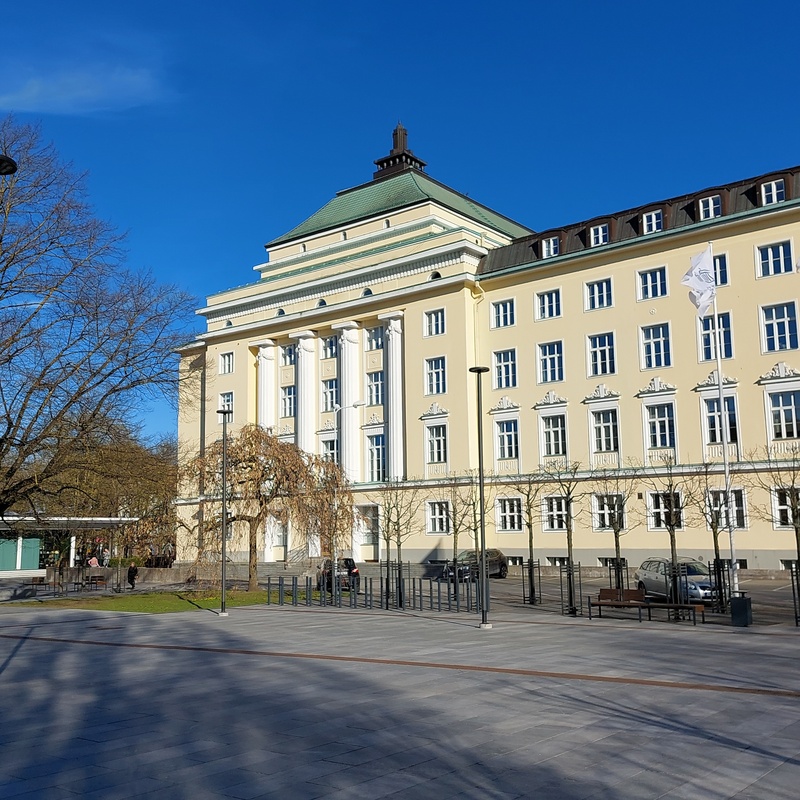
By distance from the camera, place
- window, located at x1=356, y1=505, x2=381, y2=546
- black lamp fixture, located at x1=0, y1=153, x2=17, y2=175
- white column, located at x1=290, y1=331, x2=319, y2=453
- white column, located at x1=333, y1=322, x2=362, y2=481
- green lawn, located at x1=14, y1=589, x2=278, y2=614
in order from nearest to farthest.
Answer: black lamp fixture, located at x1=0, y1=153, x2=17, y2=175 → green lawn, located at x1=14, y1=589, x2=278, y2=614 → window, located at x1=356, y1=505, x2=381, y2=546 → white column, located at x1=333, y1=322, x2=362, y2=481 → white column, located at x1=290, y1=331, x2=319, y2=453

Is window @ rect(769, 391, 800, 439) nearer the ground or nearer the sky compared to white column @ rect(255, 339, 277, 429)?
nearer the ground

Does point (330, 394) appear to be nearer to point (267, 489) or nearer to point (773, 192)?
point (267, 489)

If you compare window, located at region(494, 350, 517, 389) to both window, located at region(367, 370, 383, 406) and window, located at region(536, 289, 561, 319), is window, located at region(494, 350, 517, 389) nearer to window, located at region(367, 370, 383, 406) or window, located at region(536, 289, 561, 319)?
window, located at region(536, 289, 561, 319)

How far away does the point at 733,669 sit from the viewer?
14.0 meters

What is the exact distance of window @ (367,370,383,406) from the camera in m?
57.4

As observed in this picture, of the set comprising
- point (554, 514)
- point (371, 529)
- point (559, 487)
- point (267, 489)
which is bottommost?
point (371, 529)

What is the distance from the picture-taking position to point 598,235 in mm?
49625

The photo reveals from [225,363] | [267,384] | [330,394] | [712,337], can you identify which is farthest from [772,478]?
[225,363]

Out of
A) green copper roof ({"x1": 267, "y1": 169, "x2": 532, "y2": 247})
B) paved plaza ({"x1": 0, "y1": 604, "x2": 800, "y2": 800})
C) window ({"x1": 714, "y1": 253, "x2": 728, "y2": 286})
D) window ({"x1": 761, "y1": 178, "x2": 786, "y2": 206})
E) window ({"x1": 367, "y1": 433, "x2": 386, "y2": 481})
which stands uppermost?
green copper roof ({"x1": 267, "y1": 169, "x2": 532, "y2": 247})

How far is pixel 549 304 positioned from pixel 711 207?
10.2m

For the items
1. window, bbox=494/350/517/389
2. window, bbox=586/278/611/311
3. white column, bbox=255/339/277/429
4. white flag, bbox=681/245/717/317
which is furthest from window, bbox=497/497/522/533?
white column, bbox=255/339/277/429

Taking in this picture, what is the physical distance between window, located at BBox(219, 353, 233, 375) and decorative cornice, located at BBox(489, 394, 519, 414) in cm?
2260

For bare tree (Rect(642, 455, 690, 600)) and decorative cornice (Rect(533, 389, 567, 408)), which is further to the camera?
decorative cornice (Rect(533, 389, 567, 408))

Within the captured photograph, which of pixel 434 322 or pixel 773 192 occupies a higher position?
pixel 773 192
